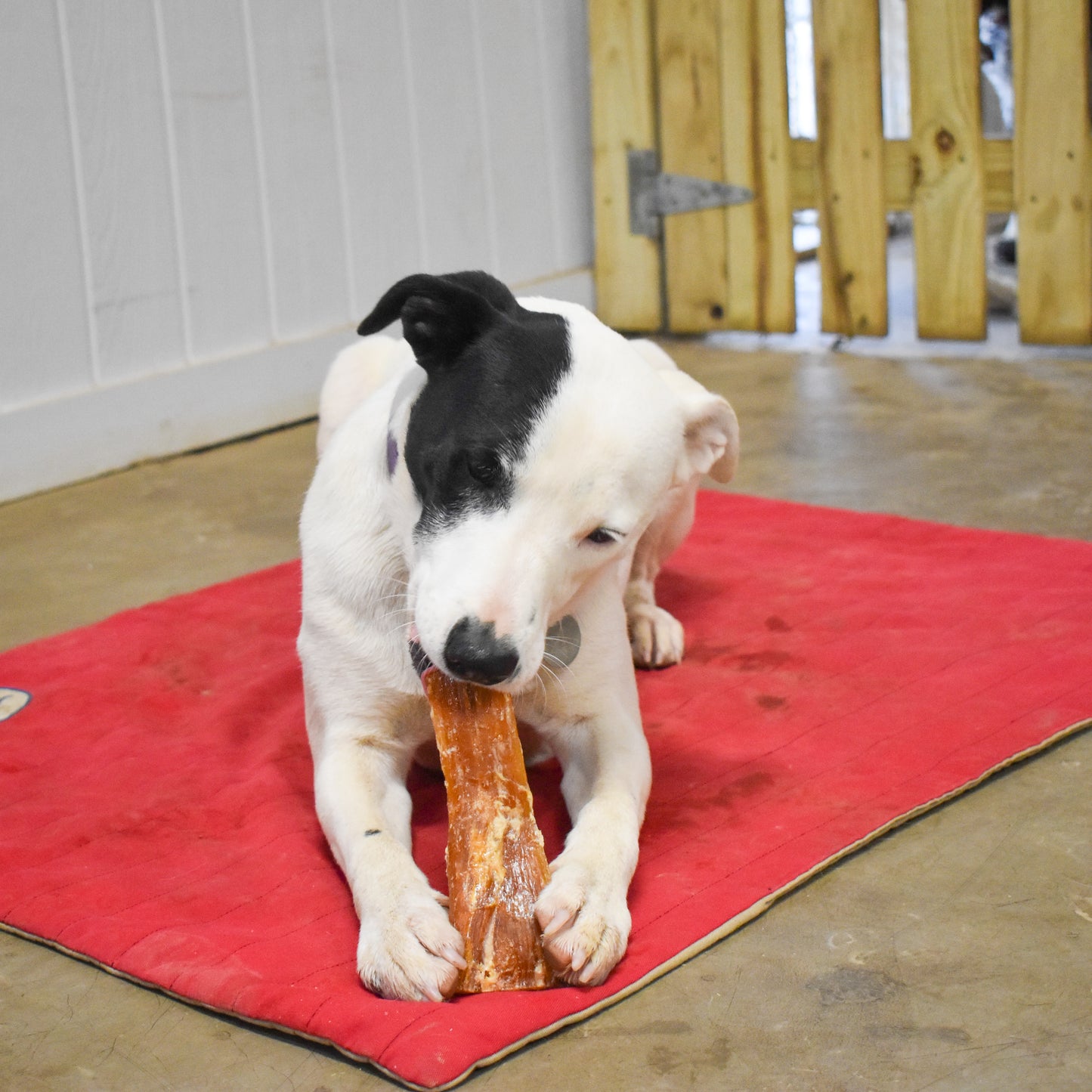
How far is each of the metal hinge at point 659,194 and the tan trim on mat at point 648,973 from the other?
11.8 ft

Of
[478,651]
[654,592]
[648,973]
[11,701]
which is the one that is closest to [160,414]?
[11,701]

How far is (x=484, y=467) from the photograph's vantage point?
1.65 metres

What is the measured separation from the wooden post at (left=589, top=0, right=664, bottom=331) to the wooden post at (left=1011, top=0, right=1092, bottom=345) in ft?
4.69

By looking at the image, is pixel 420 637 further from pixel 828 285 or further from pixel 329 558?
pixel 828 285

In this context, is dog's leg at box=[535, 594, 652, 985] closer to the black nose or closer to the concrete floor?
the concrete floor

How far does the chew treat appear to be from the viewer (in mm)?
1646

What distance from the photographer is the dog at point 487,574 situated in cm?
163

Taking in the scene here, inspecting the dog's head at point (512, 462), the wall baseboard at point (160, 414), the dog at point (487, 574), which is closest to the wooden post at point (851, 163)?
the wall baseboard at point (160, 414)

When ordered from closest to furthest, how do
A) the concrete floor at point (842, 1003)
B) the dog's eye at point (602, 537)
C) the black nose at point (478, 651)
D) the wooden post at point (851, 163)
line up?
the concrete floor at point (842, 1003) → the black nose at point (478, 651) → the dog's eye at point (602, 537) → the wooden post at point (851, 163)

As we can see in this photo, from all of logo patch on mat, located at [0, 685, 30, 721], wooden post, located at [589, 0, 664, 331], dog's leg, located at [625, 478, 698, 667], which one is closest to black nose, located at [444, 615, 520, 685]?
dog's leg, located at [625, 478, 698, 667]

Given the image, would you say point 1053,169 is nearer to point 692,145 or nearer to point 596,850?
point 692,145

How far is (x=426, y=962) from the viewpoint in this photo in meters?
1.60

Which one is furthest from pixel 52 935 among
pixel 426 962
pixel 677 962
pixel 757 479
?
pixel 757 479

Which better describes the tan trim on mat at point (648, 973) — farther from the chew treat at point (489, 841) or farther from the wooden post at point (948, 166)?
the wooden post at point (948, 166)
